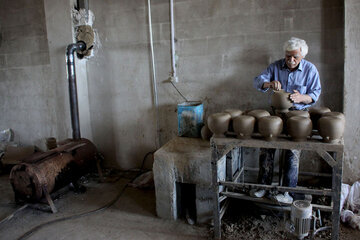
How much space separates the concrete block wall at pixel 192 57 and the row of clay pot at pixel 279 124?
92 cm

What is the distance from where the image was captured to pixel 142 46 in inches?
147

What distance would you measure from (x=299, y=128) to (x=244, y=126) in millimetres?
403

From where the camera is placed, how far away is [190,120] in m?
3.21

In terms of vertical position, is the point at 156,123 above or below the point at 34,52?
below

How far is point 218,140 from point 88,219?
1.61 meters

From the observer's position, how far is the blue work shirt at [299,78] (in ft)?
8.83

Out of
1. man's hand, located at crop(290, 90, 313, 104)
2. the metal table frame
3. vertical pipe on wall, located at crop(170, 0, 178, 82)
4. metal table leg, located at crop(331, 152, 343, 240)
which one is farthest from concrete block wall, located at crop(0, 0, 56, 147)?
metal table leg, located at crop(331, 152, 343, 240)

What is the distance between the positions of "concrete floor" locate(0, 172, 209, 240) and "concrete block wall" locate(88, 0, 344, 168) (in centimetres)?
88

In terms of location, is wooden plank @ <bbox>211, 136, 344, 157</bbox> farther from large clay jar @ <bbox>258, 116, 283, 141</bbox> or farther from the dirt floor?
the dirt floor

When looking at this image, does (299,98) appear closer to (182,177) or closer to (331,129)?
(331,129)

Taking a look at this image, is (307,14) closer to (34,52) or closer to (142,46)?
(142,46)

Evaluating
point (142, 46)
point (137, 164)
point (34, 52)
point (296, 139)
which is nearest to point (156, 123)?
point (137, 164)

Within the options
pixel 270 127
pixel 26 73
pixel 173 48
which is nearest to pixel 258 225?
pixel 270 127

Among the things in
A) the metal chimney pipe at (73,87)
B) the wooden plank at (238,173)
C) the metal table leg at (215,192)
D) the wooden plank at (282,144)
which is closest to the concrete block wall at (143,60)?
the metal chimney pipe at (73,87)
